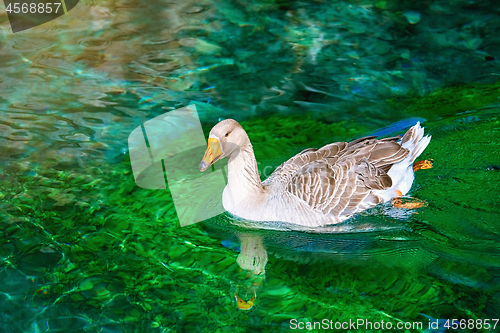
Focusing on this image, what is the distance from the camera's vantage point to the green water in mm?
5582

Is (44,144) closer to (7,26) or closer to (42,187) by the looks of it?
(42,187)

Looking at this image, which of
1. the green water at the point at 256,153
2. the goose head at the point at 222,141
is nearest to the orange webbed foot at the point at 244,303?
the green water at the point at 256,153

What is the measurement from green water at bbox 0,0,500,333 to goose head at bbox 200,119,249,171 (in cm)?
99

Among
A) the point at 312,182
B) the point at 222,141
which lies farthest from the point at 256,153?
the point at 222,141

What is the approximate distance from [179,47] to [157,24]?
959 millimetres

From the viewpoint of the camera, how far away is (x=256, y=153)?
322 inches

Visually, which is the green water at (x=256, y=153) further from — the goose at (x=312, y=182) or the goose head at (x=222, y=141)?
the goose head at (x=222, y=141)

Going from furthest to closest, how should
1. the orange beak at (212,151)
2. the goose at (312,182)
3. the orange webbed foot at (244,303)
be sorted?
1. the goose at (312,182)
2. the orange beak at (212,151)
3. the orange webbed foot at (244,303)

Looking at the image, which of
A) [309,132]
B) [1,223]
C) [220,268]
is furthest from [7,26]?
[220,268]

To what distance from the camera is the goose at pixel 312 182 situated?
6.35 metres

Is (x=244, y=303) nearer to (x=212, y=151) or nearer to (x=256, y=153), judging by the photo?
(x=212, y=151)

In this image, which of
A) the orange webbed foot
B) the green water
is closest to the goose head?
the green water

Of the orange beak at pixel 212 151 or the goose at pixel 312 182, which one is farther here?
the goose at pixel 312 182

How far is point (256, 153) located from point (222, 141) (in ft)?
6.94
